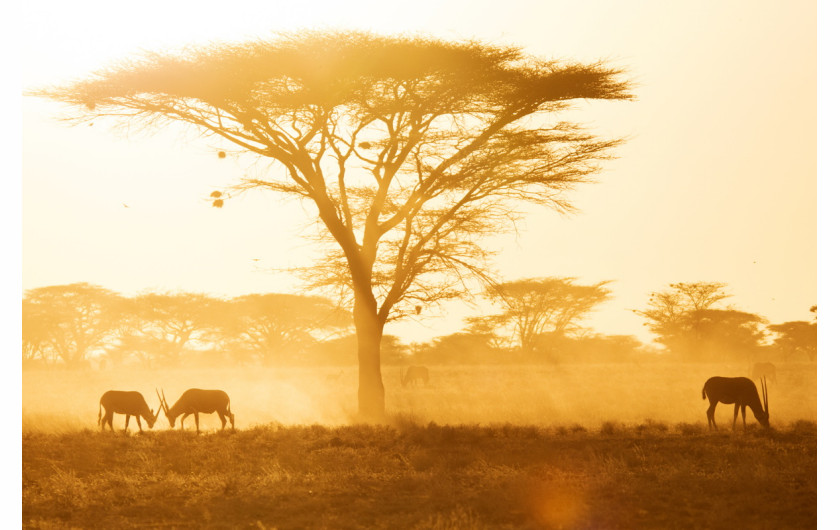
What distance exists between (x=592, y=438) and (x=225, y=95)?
32.0 feet

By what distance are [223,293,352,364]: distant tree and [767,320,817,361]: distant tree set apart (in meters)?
22.1

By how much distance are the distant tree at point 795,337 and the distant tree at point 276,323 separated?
22079mm

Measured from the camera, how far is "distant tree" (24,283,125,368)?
156 feet

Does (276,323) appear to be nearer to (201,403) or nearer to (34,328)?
(34,328)

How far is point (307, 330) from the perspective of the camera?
176ft

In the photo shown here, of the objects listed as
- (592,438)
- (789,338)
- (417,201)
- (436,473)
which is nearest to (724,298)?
(789,338)

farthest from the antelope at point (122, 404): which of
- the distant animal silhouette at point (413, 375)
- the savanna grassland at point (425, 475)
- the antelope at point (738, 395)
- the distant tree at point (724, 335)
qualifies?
the distant tree at point (724, 335)

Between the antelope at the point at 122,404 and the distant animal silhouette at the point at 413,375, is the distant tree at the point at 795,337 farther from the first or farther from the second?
the antelope at the point at 122,404

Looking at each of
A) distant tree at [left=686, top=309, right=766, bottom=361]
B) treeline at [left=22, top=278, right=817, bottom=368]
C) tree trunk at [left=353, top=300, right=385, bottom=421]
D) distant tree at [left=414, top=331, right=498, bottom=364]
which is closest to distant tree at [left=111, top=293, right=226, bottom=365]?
treeline at [left=22, top=278, right=817, bottom=368]

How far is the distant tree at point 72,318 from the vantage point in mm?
47531

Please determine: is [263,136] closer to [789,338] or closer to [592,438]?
[592,438]

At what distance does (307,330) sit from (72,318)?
39.6ft

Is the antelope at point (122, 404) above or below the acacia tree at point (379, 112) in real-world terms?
below

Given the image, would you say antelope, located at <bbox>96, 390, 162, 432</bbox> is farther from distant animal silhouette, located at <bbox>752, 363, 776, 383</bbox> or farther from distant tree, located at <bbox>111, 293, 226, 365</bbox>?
distant tree, located at <bbox>111, 293, 226, 365</bbox>
